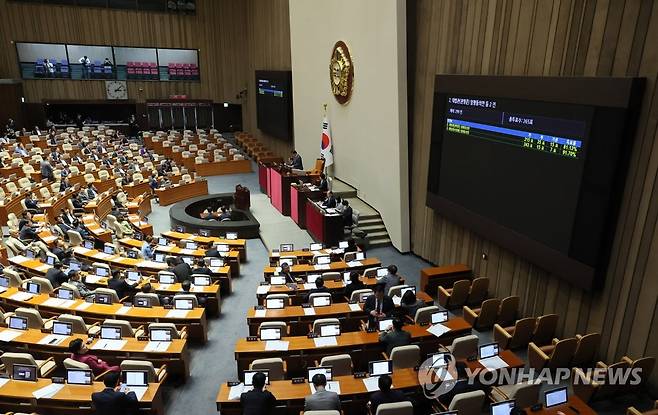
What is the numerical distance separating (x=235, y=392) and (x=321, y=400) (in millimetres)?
1126

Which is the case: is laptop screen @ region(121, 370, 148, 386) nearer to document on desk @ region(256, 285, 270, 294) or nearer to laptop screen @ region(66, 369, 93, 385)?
laptop screen @ region(66, 369, 93, 385)

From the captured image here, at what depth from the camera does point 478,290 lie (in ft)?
29.7

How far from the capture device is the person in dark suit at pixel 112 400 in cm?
523

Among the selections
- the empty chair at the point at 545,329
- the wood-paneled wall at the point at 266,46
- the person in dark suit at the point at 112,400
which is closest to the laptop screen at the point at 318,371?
the person in dark suit at the point at 112,400

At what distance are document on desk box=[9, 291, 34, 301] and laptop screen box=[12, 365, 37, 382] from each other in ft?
8.87

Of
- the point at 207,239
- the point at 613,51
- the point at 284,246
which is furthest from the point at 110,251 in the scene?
the point at 613,51

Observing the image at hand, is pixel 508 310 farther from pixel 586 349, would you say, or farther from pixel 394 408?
pixel 394 408

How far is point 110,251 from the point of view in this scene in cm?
1098

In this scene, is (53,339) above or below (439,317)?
below

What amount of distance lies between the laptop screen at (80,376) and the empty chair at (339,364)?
2946mm

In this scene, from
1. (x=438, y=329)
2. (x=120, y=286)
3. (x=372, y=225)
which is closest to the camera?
(x=438, y=329)

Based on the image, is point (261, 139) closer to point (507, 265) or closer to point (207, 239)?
point (207, 239)

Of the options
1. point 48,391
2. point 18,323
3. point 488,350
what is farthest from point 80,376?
point 488,350

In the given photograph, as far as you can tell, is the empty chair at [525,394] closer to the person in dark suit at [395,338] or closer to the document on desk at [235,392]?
the person in dark suit at [395,338]
